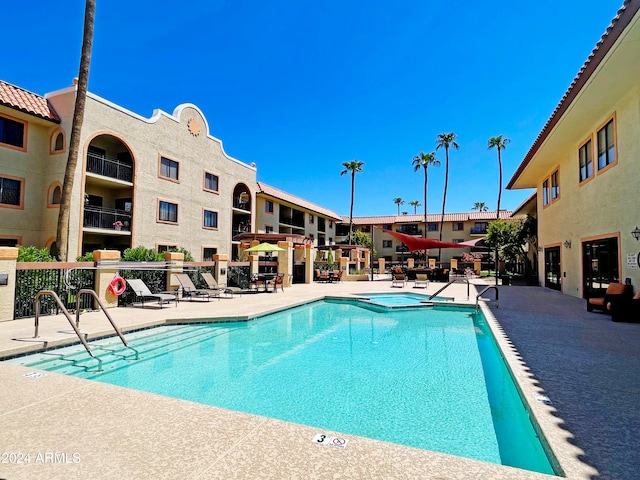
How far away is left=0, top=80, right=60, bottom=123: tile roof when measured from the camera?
53.2ft

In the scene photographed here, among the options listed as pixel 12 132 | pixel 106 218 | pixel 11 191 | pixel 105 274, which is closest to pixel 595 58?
pixel 105 274

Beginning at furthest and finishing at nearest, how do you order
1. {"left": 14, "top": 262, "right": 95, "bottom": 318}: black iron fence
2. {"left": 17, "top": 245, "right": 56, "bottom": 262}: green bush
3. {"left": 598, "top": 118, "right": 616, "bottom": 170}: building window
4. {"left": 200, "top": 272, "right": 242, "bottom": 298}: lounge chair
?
{"left": 200, "top": 272, "right": 242, "bottom": 298}: lounge chair → {"left": 598, "top": 118, "right": 616, "bottom": 170}: building window → {"left": 17, "top": 245, "right": 56, "bottom": 262}: green bush → {"left": 14, "top": 262, "right": 95, "bottom": 318}: black iron fence

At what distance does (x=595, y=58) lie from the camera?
8.57m

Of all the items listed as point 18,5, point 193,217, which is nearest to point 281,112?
point 193,217

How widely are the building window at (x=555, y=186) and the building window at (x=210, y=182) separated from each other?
72.7 feet

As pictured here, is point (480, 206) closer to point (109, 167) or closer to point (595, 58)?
point (109, 167)

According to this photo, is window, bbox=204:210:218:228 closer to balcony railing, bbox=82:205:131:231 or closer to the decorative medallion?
the decorative medallion

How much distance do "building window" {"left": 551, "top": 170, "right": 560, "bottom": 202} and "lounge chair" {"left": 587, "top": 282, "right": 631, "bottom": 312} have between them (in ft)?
28.5

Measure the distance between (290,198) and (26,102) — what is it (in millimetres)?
24214

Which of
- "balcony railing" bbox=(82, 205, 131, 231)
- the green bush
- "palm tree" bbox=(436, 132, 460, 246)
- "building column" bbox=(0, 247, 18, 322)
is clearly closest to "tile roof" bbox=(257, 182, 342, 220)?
"balcony railing" bbox=(82, 205, 131, 231)

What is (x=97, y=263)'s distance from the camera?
10500 millimetres

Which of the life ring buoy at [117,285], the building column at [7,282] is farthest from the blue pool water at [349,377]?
the building column at [7,282]

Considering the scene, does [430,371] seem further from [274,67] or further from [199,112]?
[199,112]

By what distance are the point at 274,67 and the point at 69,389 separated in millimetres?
18696
